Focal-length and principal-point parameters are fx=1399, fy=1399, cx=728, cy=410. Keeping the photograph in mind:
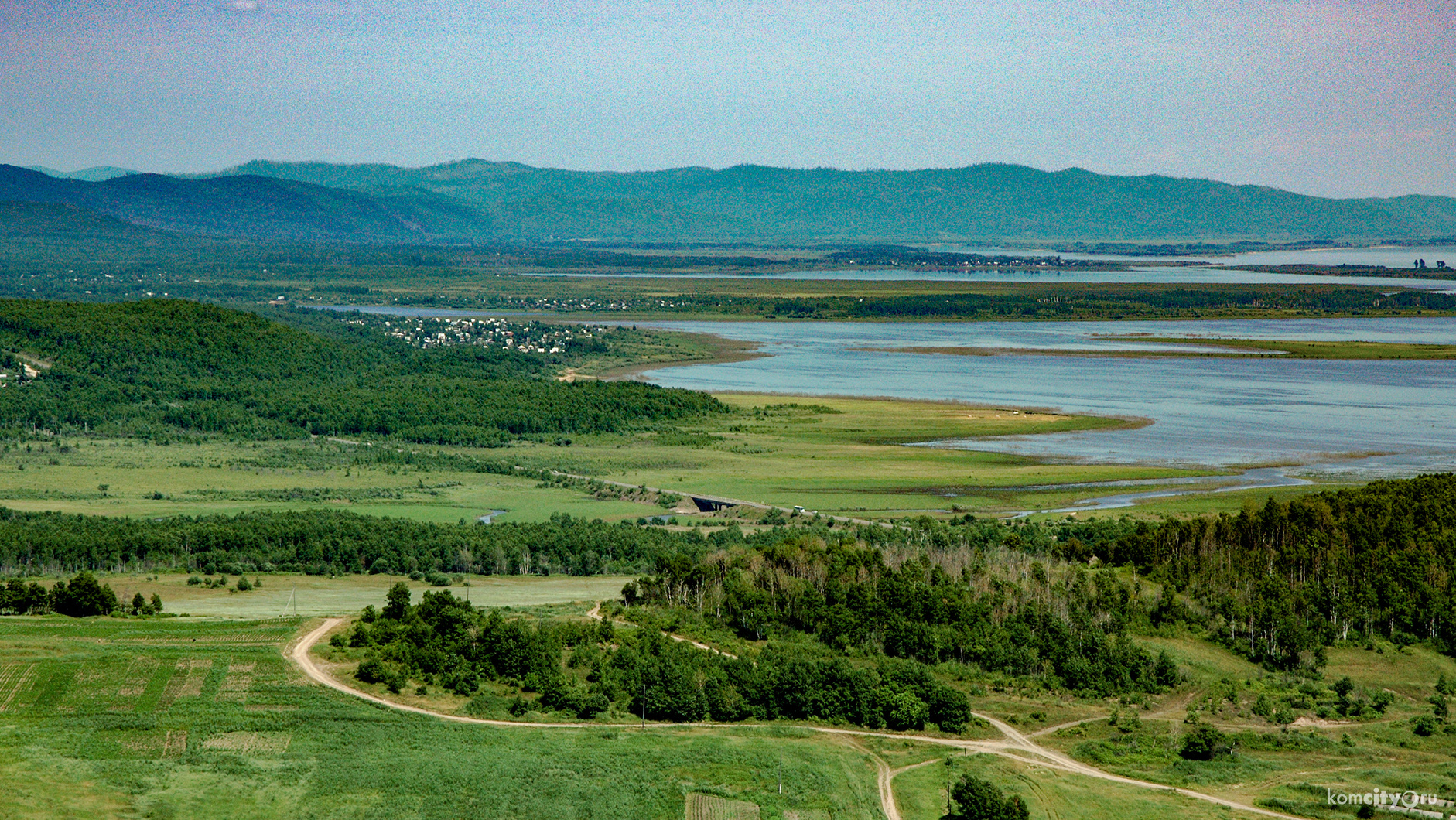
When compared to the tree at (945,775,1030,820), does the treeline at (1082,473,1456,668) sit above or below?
above

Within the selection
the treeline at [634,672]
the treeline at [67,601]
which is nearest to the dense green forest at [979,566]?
the treeline at [634,672]

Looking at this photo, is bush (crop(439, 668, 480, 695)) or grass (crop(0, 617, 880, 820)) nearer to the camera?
grass (crop(0, 617, 880, 820))

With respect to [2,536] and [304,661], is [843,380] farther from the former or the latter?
[304,661]

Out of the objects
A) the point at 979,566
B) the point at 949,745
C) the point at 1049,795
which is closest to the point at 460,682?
the point at 949,745

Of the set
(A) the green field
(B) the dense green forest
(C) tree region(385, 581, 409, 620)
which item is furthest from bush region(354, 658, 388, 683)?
(B) the dense green forest

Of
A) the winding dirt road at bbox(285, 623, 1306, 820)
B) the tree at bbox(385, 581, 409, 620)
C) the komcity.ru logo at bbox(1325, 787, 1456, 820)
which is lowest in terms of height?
the winding dirt road at bbox(285, 623, 1306, 820)

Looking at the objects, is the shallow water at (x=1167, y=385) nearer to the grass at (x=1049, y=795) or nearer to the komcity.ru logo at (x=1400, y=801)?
the komcity.ru logo at (x=1400, y=801)

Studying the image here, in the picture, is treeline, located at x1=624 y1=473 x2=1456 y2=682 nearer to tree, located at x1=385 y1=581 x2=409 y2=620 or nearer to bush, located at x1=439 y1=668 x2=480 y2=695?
tree, located at x1=385 y1=581 x2=409 y2=620

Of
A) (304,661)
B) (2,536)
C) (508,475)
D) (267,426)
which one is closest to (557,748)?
(304,661)
